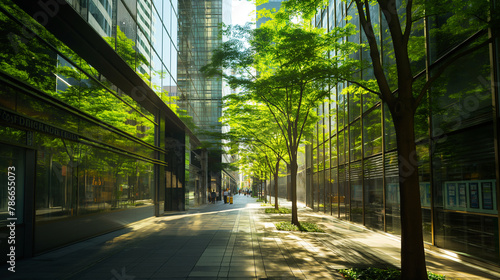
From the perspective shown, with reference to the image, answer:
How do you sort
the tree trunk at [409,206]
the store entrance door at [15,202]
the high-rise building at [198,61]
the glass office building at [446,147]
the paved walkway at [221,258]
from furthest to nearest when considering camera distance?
the high-rise building at [198,61], the glass office building at [446,147], the store entrance door at [15,202], the paved walkway at [221,258], the tree trunk at [409,206]

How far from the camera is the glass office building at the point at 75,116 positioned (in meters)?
9.04

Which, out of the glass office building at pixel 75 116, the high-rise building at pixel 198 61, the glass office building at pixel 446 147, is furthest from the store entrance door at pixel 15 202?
the high-rise building at pixel 198 61

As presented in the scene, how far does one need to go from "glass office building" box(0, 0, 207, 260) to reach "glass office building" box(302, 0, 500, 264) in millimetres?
10164

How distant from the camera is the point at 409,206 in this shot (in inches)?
280

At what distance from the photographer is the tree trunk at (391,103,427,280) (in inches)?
273

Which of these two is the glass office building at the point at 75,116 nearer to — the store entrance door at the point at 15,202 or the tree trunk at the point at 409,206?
the store entrance door at the point at 15,202

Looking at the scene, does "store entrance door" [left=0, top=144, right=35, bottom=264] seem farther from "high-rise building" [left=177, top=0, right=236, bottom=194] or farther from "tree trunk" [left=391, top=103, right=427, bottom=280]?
"high-rise building" [left=177, top=0, right=236, bottom=194]

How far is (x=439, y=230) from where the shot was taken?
11102 millimetres

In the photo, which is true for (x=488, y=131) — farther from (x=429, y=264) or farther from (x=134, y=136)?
(x=134, y=136)

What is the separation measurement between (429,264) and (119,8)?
44.8 ft

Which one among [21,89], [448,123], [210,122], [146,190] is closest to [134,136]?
[146,190]

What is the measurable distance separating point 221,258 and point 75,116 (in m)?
6.62

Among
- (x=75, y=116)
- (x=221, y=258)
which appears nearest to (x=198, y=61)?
(x=75, y=116)

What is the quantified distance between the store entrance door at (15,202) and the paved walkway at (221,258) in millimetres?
416
